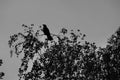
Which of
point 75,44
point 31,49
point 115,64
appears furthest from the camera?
point 115,64

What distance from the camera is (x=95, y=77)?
1819cm

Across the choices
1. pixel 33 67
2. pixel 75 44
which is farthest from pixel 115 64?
pixel 33 67

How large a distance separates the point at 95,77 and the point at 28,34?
28.0 ft

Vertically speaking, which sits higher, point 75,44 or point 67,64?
point 75,44

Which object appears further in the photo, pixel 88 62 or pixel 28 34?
pixel 88 62

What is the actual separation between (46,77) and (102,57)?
6605mm

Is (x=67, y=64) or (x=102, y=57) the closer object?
(x=67, y=64)

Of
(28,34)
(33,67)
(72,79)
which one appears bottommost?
(72,79)

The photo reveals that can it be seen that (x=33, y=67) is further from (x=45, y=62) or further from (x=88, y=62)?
(x=88, y=62)

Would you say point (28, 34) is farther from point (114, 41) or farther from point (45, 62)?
point (114, 41)

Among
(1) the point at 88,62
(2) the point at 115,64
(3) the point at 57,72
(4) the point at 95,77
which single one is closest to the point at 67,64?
(3) the point at 57,72

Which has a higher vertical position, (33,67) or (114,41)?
(114,41)

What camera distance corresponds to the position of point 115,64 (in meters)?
18.5

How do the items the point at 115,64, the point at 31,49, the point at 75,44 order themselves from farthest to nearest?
the point at 115,64, the point at 75,44, the point at 31,49
